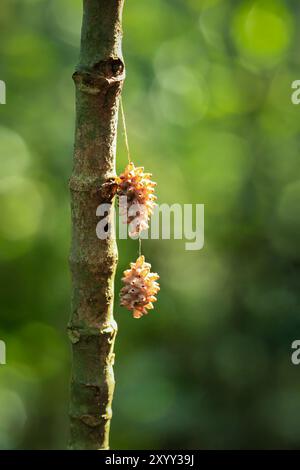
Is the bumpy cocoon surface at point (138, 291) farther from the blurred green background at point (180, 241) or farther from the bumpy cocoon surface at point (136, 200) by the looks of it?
the blurred green background at point (180, 241)

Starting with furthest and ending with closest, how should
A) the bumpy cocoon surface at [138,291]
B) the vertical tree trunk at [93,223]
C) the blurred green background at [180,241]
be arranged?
the blurred green background at [180,241] < the bumpy cocoon surface at [138,291] < the vertical tree trunk at [93,223]

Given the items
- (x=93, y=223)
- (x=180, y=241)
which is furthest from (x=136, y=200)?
(x=180, y=241)

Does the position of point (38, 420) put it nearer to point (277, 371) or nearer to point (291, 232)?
point (277, 371)

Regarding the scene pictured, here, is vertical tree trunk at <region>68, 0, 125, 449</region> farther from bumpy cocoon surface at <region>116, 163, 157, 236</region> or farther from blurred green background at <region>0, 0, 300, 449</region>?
blurred green background at <region>0, 0, 300, 449</region>

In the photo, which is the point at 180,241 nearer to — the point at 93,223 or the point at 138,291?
the point at 138,291

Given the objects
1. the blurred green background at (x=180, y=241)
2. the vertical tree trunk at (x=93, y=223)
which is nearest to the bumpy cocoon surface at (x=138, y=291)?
the vertical tree trunk at (x=93, y=223)

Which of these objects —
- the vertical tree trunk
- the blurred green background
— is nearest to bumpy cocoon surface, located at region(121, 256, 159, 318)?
the vertical tree trunk
